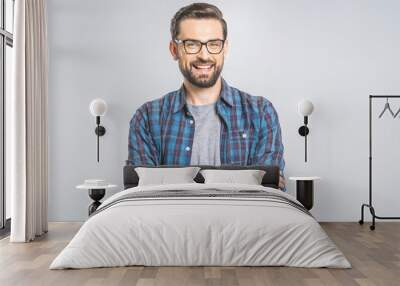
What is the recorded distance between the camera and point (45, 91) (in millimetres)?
6523

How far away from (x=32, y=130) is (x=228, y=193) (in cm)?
233

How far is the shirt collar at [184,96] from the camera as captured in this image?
23.5 feet

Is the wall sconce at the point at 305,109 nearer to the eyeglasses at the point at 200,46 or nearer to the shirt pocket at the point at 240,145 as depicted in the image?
the shirt pocket at the point at 240,145

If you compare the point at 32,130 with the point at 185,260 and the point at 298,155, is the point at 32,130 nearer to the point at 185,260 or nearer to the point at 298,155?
the point at 185,260

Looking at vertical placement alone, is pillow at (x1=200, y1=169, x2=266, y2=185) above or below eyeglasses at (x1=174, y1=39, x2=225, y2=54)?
below

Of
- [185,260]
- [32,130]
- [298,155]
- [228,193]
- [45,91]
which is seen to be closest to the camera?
[185,260]

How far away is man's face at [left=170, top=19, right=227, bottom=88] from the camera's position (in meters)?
7.16

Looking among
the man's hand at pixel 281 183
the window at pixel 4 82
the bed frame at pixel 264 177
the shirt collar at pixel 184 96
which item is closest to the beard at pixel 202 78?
the shirt collar at pixel 184 96

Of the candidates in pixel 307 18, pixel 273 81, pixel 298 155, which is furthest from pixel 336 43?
pixel 298 155

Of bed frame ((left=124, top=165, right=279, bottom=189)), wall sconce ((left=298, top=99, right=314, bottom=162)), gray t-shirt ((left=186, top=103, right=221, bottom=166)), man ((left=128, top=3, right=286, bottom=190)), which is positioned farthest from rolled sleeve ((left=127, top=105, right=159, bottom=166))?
wall sconce ((left=298, top=99, right=314, bottom=162))

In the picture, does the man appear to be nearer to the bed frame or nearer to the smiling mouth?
the smiling mouth

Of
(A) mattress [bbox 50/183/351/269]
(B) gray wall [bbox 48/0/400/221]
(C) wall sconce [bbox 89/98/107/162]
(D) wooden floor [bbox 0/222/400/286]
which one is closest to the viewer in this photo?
(D) wooden floor [bbox 0/222/400/286]

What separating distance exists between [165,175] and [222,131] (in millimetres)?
1054

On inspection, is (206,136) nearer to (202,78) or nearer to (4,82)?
(202,78)
